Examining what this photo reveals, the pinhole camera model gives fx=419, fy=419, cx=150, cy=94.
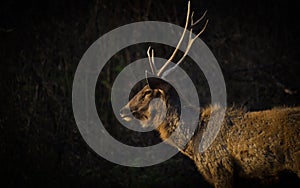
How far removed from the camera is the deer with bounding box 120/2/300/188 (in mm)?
4746

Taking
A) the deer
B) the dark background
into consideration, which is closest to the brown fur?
the deer

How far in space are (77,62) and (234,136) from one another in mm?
A: 4675

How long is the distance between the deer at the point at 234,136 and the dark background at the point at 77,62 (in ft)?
7.46

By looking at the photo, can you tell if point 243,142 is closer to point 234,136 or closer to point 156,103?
point 234,136

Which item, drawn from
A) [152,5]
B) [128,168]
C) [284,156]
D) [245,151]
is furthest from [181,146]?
[152,5]

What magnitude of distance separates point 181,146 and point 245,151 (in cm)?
98

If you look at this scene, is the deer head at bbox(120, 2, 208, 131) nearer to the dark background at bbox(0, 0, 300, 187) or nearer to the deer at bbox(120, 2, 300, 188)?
the deer at bbox(120, 2, 300, 188)

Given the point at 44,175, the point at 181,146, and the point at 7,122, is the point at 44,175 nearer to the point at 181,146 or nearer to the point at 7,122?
the point at 7,122

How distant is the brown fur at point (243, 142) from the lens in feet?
15.5

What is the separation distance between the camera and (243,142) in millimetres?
5051

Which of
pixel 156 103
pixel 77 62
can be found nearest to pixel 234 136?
pixel 156 103

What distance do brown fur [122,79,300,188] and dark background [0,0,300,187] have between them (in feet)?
7.80

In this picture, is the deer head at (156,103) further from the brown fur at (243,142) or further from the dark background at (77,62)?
the dark background at (77,62)

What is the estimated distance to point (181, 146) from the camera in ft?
18.6
